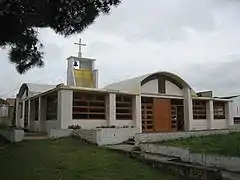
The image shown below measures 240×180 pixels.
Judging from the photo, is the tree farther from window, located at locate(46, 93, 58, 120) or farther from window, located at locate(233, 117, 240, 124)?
window, located at locate(233, 117, 240, 124)

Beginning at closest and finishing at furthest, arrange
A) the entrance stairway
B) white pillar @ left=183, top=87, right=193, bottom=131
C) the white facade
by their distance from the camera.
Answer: the entrance stairway
the white facade
white pillar @ left=183, top=87, right=193, bottom=131

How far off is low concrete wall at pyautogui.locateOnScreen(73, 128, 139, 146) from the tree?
24.4ft

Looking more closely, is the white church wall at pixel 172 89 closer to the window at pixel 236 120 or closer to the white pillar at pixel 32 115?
the white pillar at pixel 32 115

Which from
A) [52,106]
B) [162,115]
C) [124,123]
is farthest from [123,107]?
[52,106]

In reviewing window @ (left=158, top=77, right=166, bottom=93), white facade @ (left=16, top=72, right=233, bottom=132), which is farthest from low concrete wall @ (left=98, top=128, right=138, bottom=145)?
window @ (left=158, top=77, right=166, bottom=93)

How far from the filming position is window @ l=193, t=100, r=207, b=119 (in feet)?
85.0

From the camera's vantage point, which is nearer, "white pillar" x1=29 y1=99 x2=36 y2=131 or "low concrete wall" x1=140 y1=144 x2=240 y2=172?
"low concrete wall" x1=140 y1=144 x2=240 y2=172

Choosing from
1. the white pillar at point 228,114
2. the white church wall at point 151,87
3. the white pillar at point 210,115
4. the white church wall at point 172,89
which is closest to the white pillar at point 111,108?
the white church wall at point 151,87

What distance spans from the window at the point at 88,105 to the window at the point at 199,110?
799 centimetres

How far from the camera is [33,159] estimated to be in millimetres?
11969

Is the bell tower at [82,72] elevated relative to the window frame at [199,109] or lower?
elevated

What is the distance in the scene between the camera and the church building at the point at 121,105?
20.3 m

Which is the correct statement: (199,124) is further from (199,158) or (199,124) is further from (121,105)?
(199,158)

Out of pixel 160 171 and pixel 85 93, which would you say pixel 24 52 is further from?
pixel 85 93
